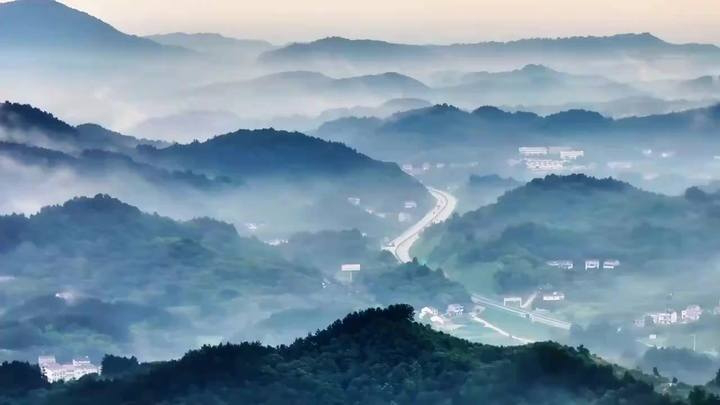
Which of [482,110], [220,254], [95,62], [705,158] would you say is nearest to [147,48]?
[95,62]

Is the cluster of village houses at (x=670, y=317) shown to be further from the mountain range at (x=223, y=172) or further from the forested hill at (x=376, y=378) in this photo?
the mountain range at (x=223, y=172)

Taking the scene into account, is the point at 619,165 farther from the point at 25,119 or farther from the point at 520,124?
the point at 25,119

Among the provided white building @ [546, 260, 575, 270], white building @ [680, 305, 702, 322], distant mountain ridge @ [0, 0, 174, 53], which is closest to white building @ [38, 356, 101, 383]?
white building @ [680, 305, 702, 322]

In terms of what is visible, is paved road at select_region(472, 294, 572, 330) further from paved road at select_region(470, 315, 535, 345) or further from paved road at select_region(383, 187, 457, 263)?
paved road at select_region(383, 187, 457, 263)

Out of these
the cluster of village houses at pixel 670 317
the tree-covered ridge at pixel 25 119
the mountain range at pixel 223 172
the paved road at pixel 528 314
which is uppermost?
the tree-covered ridge at pixel 25 119

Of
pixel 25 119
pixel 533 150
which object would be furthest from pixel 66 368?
pixel 533 150

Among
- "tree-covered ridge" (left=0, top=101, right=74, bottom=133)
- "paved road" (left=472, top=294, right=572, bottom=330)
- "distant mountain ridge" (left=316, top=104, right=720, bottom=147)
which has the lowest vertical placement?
"paved road" (left=472, top=294, right=572, bottom=330)

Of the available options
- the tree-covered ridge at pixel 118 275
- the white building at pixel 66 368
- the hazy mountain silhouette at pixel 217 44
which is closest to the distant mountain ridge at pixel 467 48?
the hazy mountain silhouette at pixel 217 44
